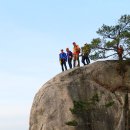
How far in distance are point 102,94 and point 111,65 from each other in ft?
9.07

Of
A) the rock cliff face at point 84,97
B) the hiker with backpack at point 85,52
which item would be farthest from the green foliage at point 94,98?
the hiker with backpack at point 85,52

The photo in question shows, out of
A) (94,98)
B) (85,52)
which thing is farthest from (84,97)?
(85,52)

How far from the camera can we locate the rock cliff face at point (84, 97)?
104ft

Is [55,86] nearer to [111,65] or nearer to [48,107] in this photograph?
[48,107]

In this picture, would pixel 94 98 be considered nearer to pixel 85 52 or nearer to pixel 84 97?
pixel 84 97

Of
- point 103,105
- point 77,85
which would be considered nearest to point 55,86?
point 77,85

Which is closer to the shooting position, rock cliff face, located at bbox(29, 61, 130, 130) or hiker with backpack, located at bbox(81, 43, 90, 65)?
rock cliff face, located at bbox(29, 61, 130, 130)

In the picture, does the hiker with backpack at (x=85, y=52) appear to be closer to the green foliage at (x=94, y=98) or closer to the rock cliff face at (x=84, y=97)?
the rock cliff face at (x=84, y=97)

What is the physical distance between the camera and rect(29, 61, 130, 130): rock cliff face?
3173 centimetres

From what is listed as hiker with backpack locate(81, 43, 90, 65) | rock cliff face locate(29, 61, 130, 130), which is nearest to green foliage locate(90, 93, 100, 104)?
rock cliff face locate(29, 61, 130, 130)

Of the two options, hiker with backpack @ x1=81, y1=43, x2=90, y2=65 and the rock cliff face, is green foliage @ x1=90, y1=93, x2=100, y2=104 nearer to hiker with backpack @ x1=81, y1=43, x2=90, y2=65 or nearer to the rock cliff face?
the rock cliff face

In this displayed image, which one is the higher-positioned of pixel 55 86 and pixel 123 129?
pixel 55 86

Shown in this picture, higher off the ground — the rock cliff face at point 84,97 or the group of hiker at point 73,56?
the group of hiker at point 73,56

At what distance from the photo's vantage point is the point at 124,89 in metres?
34.2
